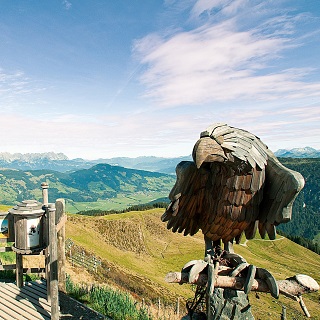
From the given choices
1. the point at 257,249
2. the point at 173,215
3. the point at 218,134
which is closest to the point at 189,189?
the point at 173,215

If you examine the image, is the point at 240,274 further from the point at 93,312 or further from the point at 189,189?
the point at 93,312

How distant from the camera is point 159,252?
5250 cm

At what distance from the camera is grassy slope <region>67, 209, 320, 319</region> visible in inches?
1151

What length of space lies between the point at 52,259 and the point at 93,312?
2.19 m

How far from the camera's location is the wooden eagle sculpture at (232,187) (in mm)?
3229

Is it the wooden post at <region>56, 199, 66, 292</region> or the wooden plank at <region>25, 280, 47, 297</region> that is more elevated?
the wooden post at <region>56, 199, 66, 292</region>

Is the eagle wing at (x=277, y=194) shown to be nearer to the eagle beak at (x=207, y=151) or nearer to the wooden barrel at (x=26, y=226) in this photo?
the eagle beak at (x=207, y=151)

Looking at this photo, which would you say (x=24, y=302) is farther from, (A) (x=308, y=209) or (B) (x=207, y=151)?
(A) (x=308, y=209)

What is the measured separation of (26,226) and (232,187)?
4840 mm

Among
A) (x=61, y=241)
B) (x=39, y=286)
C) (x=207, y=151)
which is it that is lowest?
(x=39, y=286)

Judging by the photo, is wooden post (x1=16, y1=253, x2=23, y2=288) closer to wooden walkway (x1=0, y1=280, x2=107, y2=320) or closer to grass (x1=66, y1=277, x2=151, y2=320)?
wooden walkway (x1=0, y1=280, x2=107, y2=320)

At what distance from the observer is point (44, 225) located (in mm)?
6492

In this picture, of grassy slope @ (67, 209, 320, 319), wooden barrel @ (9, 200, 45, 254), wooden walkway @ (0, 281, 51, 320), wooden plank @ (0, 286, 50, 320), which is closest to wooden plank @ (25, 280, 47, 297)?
wooden walkway @ (0, 281, 51, 320)

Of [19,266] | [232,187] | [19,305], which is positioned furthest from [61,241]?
[232,187]
